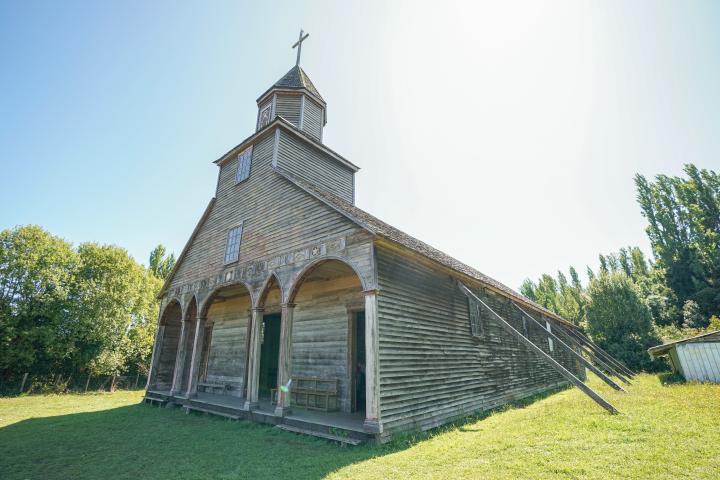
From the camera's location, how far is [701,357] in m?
14.6

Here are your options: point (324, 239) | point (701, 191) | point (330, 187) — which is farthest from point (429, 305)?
point (701, 191)

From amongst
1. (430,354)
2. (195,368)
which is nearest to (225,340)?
(195,368)

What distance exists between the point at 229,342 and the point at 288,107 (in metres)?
12.1

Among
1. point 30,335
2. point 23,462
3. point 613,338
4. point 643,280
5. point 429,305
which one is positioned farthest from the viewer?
point 643,280

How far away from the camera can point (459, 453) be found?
620cm

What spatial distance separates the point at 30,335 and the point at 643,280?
60409mm

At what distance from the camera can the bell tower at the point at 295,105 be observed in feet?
54.6

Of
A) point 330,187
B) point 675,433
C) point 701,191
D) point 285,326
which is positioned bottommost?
point 675,433

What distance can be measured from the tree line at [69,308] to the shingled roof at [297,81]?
61.9 feet

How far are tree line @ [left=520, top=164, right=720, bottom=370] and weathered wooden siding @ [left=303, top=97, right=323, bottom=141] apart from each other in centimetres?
2457

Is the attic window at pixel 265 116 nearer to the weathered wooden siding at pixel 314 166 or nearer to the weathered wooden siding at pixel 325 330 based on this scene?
the weathered wooden siding at pixel 314 166

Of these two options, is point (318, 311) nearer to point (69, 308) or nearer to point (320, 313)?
point (320, 313)

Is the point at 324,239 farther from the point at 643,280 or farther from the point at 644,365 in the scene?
the point at 643,280

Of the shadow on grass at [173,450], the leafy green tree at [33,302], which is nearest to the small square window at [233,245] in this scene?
the shadow on grass at [173,450]
